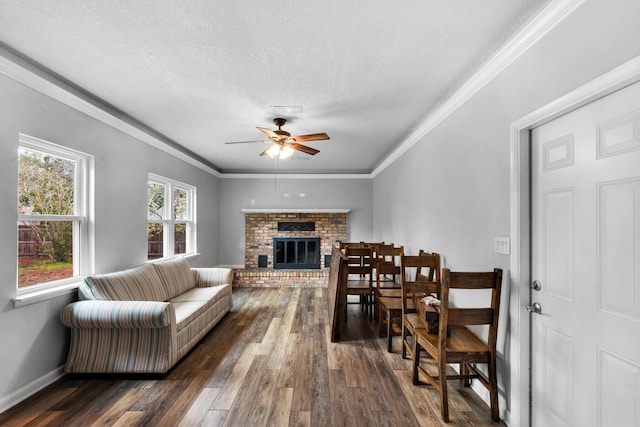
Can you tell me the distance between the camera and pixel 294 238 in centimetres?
695

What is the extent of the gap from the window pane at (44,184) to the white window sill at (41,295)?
671mm

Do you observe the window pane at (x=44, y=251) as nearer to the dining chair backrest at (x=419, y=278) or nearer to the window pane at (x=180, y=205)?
the window pane at (x=180, y=205)

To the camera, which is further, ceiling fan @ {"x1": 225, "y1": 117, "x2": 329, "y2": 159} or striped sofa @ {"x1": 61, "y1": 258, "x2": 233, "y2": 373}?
ceiling fan @ {"x1": 225, "y1": 117, "x2": 329, "y2": 159}

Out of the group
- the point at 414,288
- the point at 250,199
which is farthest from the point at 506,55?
the point at 250,199

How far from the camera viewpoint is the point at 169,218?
4871 mm

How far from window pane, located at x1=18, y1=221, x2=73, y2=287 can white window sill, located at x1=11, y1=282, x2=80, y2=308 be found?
0.11 metres

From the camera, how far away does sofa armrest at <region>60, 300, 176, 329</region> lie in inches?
101

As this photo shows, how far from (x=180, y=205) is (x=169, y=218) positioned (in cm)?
57

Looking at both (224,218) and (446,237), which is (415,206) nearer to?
(446,237)

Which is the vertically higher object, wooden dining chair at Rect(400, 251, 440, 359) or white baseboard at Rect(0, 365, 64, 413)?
wooden dining chair at Rect(400, 251, 440, 359)

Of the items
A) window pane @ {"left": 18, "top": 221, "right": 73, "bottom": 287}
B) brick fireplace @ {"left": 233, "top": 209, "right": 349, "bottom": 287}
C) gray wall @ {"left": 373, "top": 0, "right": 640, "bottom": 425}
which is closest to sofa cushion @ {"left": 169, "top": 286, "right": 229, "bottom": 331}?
window pane @ {"left": 18, "top": 221, "right": 73, "bottom": 287}

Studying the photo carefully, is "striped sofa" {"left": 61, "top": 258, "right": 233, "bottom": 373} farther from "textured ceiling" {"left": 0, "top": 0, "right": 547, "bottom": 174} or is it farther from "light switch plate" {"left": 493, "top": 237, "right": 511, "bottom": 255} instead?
"light switch plate" {"left": 493, "top": 237, "right": 511, "bottom": 255}

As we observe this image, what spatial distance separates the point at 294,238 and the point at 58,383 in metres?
4.77

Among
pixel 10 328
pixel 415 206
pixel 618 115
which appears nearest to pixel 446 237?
pixel 415 206
